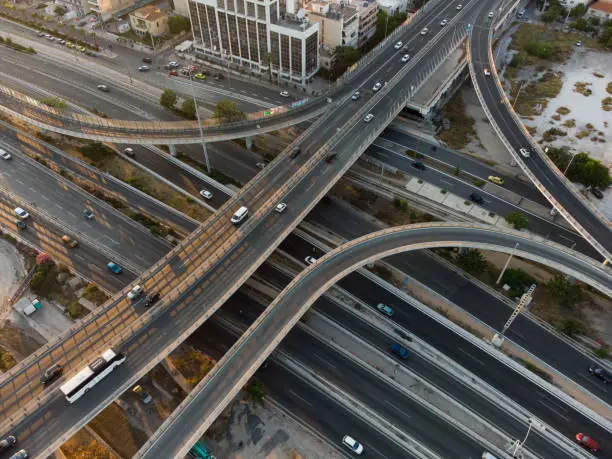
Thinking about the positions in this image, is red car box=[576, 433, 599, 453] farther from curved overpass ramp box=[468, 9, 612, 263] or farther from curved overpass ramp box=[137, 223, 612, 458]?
curved overpass ramp box=[468, 9, 612, 263]

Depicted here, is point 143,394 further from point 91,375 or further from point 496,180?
point 496,180

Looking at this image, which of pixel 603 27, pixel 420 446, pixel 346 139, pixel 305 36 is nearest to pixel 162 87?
pixel 305 36

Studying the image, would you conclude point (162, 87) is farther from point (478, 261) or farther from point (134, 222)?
point (478, 261)

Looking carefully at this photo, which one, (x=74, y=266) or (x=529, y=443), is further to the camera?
(x=74, y=266)

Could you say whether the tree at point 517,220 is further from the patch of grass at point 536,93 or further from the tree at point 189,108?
the tree at point 189,108

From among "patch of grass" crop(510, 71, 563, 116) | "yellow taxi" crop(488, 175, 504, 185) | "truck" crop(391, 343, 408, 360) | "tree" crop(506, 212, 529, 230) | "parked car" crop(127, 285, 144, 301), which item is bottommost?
"parked car" crop(127, 285, 144, 301)

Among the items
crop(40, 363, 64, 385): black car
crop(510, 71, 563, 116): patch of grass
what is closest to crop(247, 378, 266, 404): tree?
crop(40, 363, 64, 385): black car

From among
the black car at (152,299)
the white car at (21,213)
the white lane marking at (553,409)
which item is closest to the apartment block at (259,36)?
the white car at (21,213)
